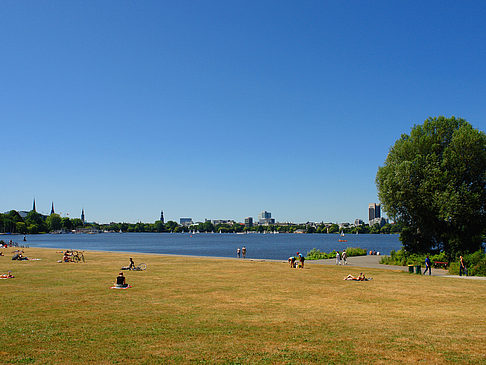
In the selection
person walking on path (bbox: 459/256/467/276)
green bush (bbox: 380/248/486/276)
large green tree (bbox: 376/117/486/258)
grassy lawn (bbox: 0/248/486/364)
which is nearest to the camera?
grassy lawn (bbox: 0/248/486/364)

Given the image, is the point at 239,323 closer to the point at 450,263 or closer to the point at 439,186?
the point at 450,263

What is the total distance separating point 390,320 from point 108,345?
1151cm

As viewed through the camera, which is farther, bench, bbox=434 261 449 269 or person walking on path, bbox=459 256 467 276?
bench, bbox=434 261 449 269

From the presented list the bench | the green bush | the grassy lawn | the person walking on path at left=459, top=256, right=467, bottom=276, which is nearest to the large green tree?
the green bush

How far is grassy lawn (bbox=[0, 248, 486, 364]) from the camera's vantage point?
1259cm

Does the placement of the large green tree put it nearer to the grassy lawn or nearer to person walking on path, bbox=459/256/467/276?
person walking on path, bbox=459/256/467/276

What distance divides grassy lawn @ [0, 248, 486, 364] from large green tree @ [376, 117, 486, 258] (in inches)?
828

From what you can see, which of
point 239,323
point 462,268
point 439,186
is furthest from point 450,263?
point 239,323

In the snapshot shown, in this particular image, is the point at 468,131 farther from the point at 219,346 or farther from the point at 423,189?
the point at 219,346

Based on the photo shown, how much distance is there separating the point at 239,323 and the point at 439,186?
40.3m

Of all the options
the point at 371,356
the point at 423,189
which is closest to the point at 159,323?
the point at 371,356

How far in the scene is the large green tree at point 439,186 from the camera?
4822cm

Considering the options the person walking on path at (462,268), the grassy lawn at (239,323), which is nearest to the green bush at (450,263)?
the person walking on path at (462,268)

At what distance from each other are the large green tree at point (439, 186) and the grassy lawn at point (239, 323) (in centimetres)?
2103
